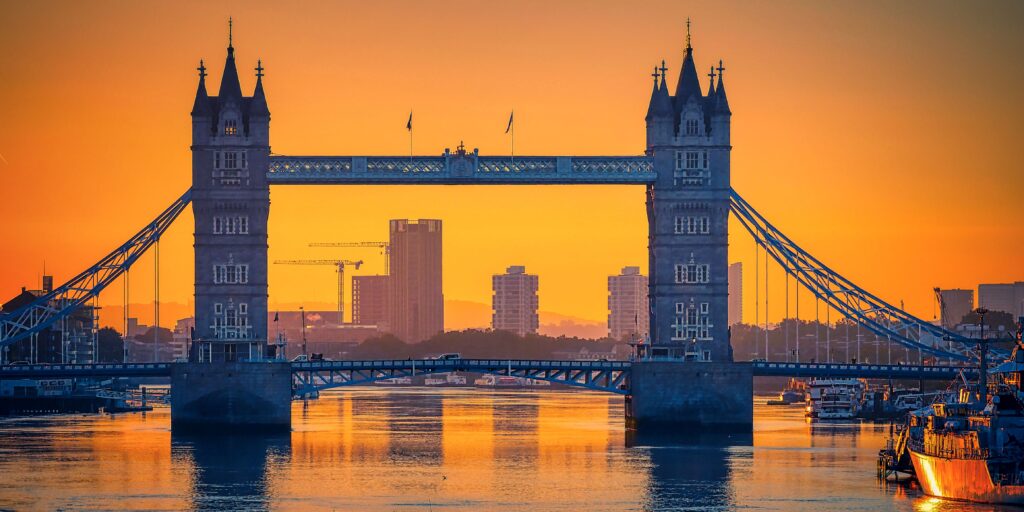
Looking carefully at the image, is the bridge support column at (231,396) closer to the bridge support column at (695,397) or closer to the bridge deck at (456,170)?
the bridge deck at (456,170)

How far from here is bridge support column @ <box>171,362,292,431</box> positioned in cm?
17712

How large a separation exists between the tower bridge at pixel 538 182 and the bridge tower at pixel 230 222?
86mm

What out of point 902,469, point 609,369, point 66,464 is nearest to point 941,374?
point 609,369

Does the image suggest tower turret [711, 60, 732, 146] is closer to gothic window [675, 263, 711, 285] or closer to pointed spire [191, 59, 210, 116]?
gothic window [675, 263, 711, 285]

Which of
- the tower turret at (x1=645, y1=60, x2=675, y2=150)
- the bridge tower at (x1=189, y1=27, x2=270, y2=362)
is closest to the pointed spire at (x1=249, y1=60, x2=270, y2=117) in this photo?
the bridge tower at (x1=189, y1=27, x2=270, y2=362)

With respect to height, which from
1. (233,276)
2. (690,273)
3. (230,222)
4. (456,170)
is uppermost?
(456,170)

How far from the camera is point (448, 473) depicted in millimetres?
145500

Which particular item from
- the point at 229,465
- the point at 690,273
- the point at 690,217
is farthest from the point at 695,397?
the point at 229,465

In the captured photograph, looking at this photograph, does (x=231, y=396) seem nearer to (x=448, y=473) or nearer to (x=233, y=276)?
(x=233, y=276)

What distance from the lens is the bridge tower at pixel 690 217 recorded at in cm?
18175

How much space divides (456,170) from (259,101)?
58.9ft

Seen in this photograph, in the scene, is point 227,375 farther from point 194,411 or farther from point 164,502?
point 164,502

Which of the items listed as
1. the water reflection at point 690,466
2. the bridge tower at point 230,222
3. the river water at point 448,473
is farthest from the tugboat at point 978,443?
the bridge tower at point 230,222

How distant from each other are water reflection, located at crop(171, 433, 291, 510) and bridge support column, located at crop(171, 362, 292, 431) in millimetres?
1222
